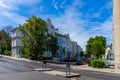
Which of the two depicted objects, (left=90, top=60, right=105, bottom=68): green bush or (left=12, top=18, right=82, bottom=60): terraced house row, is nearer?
(left=90, top=60, right=105, bottom=68): green bush

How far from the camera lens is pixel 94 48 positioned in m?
70.6

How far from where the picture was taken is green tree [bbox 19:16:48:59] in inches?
2332

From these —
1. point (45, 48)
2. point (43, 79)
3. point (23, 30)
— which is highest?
point (23, 30)

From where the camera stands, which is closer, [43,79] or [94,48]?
[43,79]

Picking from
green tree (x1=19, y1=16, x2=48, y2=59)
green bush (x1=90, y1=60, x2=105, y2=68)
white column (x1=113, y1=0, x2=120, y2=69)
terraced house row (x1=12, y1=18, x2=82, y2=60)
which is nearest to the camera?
white column (x1=113, y1=0, x2=120, y2=69)

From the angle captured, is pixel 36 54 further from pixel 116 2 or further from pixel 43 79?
pixel 43 79

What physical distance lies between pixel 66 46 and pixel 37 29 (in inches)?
1207

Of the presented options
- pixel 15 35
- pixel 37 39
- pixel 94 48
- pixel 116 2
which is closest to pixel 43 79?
pixel 116 2

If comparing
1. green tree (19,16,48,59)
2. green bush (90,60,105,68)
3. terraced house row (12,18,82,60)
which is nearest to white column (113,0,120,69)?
green bush (90,60,105,68)

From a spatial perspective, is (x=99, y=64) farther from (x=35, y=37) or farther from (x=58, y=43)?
(x=58, y=43)

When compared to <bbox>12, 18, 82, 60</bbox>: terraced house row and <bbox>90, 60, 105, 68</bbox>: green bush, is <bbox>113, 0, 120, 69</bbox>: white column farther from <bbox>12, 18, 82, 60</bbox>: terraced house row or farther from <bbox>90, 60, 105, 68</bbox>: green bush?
<bbox>12, 18, 82, 60</bbox>: terraced house row

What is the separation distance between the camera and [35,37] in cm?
5925

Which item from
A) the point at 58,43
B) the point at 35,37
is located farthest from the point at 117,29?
the point at 58,43

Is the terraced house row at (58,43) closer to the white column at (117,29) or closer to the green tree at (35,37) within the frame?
the green tree at (35,37)
